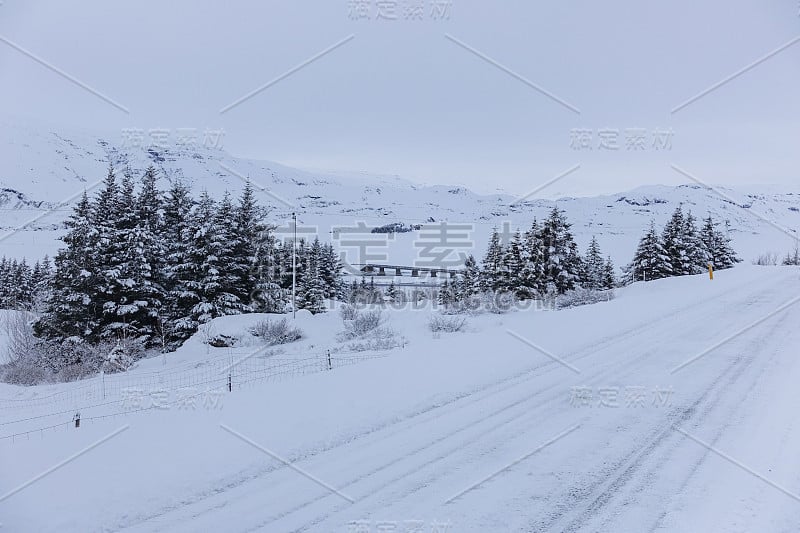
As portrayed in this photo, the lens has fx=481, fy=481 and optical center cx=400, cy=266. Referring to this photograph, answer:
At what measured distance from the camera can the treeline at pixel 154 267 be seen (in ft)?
78.4

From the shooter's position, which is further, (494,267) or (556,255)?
(494,267)

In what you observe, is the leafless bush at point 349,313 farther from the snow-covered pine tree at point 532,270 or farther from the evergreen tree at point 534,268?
the evergreen tree at point 534,268

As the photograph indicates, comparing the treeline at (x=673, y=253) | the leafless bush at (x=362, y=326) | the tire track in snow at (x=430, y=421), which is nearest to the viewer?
the tire track in snow at (x=430, y=421)

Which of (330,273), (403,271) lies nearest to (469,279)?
(330,273)

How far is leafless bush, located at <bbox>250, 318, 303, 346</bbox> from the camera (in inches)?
859

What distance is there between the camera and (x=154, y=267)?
2730cm

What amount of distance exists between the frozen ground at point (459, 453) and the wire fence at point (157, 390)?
975mm

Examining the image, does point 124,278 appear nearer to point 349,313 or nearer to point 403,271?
point 349,313

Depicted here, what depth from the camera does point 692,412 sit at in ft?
21.3

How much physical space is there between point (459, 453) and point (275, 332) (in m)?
17.6

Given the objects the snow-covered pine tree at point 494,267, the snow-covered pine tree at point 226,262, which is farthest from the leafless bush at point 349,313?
the snow-covered pine tree at point 494,267

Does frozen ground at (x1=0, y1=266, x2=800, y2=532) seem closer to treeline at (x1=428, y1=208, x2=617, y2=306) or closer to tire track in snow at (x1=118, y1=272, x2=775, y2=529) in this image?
tire track in snow at (x1=118, y1=272, x2=775, y2=529)

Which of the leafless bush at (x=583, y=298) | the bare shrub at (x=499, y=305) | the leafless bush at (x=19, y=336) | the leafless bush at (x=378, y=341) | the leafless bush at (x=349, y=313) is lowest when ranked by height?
the leafless bush at (x=19, y=336)

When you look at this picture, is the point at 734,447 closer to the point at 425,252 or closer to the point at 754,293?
the point at 754,293
